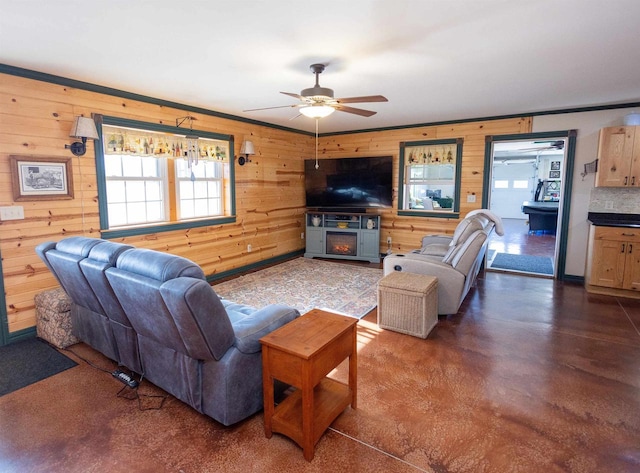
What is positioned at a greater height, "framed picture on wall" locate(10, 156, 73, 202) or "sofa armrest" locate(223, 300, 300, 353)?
"framed picture on wall" locate(10, 156, 73, 202)

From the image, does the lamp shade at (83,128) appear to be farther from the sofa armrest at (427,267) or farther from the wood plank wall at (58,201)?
the sofa armrest at (427,267)

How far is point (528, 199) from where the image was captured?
12.9 m

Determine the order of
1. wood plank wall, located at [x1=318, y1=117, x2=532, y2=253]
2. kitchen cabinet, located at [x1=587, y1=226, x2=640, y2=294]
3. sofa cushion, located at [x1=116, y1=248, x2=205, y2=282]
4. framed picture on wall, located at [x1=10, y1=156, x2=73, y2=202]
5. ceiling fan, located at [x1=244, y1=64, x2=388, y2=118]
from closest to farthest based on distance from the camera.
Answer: sofa cushion, located at [x1=116, y1=248, x2=205, y2=282], ceiling fan, located at [x1=244, y1=64, x2=388, y2=118], framed picture on wall, located at [x1=10, y1=156, x2=73, y2=202], kitchen cabinet, located at [x1=587, y1=226, x2=640, y2=294], wood plank wall, located at [x1=318, y1=117, x2=532, y2=253]

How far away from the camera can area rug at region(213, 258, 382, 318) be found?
4.16m

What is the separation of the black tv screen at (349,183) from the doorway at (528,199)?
1.71 m

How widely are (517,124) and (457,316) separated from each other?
3.27 meters

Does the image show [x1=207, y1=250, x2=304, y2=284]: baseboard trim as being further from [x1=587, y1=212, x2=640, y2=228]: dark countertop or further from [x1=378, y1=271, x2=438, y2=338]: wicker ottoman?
[x1=587, y1=212, x2=640, y2=228]: dark countertop

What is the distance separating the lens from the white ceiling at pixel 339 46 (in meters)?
2.19

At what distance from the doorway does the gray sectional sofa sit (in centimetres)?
481

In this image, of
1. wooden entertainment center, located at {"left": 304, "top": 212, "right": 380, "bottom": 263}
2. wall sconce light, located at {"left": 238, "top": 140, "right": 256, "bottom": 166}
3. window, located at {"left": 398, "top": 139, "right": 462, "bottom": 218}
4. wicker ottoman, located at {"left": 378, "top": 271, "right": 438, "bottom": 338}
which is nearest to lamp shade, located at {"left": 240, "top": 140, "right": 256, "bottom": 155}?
wall sconce light, located at {"left": 238, "top": 140, "right": 256, "bottom": 166}

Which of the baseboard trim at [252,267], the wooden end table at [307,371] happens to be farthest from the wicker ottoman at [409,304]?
the baseboard trim at [252,267]

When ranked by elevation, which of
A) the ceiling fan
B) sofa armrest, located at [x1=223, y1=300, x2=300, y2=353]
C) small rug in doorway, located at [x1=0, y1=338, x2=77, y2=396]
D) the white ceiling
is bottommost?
small rug in doorway, located at [x1=0, y1=338, x2=77, y2=396]

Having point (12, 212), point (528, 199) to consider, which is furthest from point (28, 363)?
point (528, 199)

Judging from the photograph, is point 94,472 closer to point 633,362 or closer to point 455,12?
point 455,12
